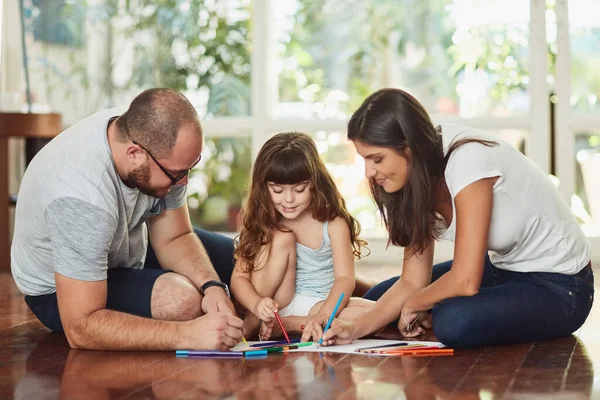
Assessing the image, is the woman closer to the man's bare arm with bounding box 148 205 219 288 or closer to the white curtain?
the man's bare arm with bounding box 148 205 219 288

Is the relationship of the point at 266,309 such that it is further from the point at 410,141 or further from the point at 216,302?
the point at 410,141

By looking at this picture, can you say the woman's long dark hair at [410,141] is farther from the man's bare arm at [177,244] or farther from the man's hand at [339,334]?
the man's bare arm at [177,244]

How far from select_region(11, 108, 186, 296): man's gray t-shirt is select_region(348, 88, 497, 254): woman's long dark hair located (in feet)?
2.42

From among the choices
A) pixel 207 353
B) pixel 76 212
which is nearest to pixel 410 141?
pixel 207 353

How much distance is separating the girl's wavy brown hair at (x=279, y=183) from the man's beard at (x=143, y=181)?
1.48ft

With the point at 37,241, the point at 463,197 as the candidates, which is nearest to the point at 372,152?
the point at 463,197

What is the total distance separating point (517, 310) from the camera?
2771mm

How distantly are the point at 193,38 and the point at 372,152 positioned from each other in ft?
12.2

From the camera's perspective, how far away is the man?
2588 millimetres

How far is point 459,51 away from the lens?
574cm

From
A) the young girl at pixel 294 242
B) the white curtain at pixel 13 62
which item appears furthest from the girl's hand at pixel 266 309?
the white curtain at pixel 13 62

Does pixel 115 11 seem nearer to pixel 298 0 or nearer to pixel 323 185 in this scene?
→ pixel 298 0

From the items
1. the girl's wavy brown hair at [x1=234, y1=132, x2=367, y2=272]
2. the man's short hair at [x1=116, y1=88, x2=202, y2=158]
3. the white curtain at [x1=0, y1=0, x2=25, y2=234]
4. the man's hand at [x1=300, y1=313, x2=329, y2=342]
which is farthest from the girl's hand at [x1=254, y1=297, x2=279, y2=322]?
the white curtain at [x1=0, y1=0, x2=25, y2=234]

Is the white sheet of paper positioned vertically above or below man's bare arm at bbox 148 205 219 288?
below
